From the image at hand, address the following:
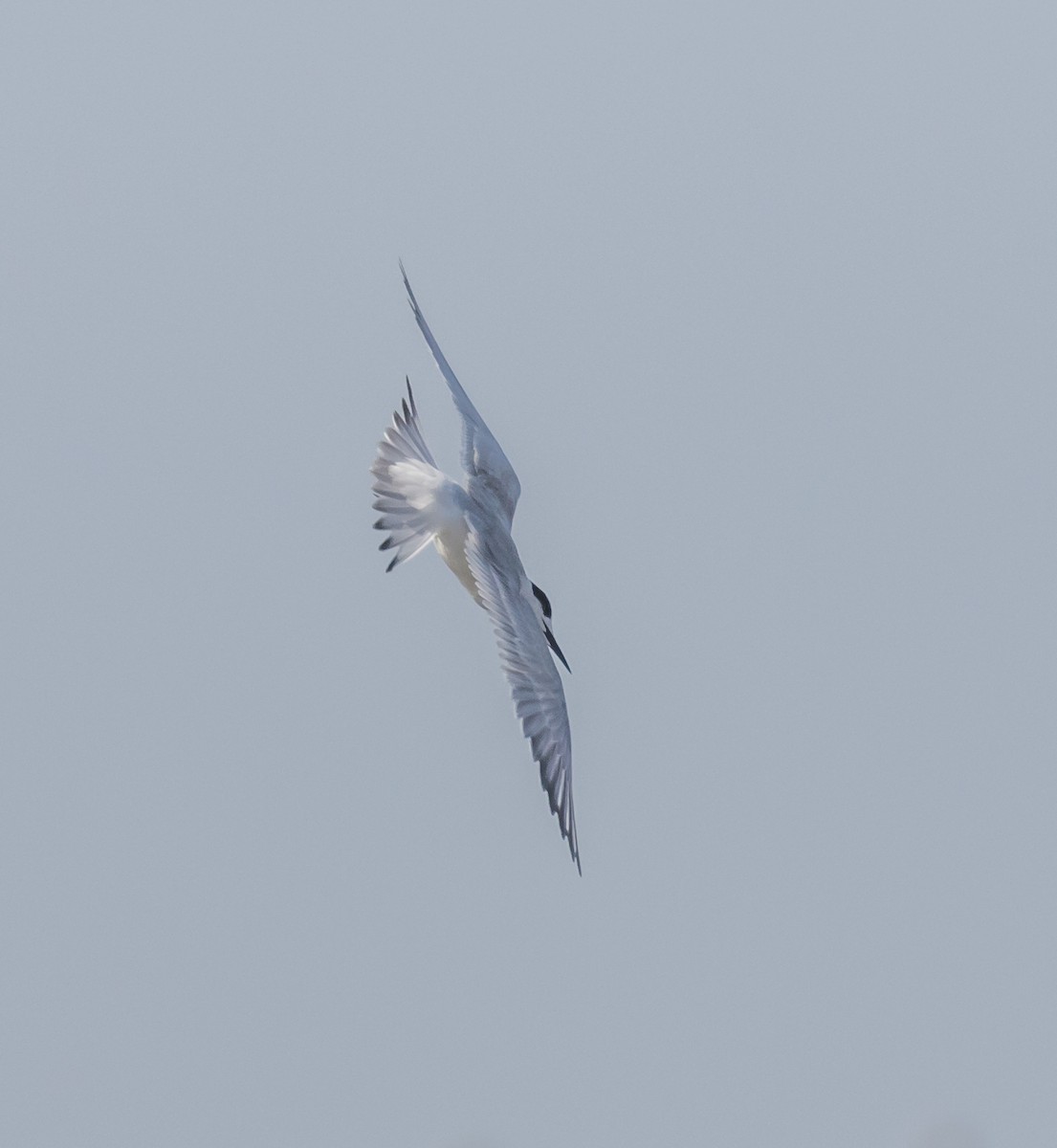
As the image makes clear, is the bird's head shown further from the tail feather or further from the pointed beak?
the tail feather

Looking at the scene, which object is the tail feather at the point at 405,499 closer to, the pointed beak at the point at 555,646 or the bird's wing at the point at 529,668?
the bird's wing at the point at 529,668

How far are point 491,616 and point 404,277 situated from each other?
2204 mm

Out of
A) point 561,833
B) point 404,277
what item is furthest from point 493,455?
point 561,833

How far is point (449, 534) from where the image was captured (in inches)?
520

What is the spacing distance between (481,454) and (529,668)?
2270 mm

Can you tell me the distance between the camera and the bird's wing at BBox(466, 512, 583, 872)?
477 inches

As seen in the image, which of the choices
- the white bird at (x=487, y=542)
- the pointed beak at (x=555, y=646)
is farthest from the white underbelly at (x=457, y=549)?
the pointed beak at (x=555, y=646)

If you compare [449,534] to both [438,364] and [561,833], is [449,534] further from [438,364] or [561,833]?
[561,833]

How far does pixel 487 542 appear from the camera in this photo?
1312 cm

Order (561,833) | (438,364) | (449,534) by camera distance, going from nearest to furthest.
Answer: (561,833) < (449,534) < (438,364)

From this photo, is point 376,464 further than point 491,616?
Yes

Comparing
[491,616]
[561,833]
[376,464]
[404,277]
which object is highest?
[404,277]

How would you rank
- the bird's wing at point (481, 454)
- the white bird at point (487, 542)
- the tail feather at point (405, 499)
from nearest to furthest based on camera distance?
the white bird at point (487, 542), the tail feather at point (405, 499), the bird's wing at point (481, 454)

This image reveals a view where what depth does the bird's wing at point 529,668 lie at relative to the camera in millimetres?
12109
